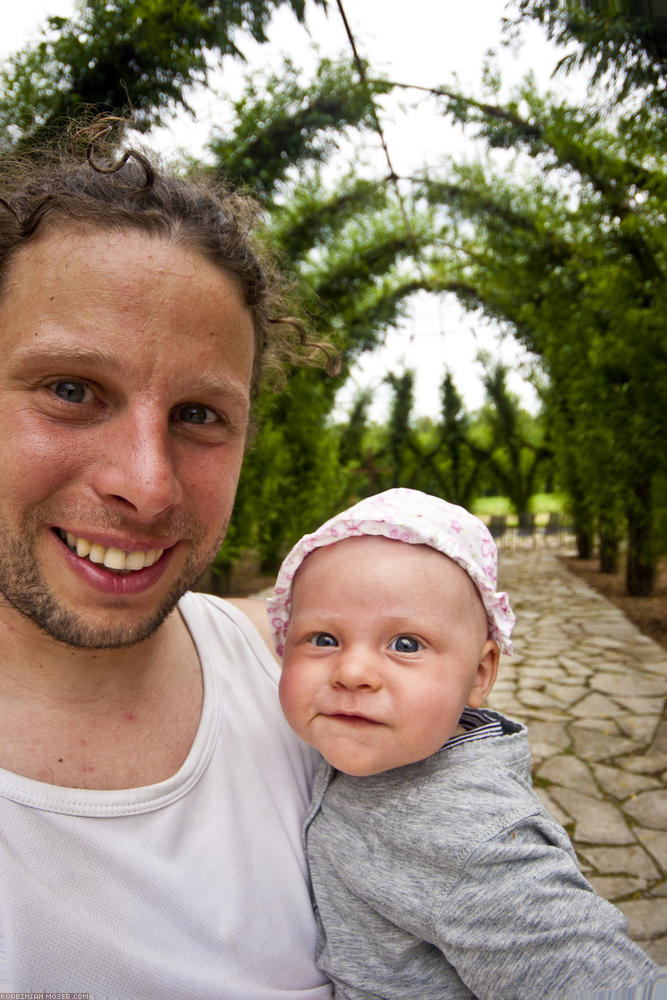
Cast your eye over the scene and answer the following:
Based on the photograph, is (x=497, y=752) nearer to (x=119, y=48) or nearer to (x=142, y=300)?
(x=142, y=300)

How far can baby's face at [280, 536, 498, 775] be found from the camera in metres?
1.02

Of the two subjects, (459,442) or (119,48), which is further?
(459,442)

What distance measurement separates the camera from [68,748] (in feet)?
3.17

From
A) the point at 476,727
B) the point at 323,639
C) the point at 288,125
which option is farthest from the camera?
the point at 288,125

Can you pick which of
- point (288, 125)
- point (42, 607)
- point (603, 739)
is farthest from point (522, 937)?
point (603, 739)

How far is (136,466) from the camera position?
905 mm

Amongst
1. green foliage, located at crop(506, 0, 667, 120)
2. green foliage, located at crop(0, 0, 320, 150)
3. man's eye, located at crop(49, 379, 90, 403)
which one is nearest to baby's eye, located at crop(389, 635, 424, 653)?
man's eye, located at crop(49, 379, 90, 403)

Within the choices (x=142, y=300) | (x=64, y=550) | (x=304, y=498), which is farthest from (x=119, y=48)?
(x=304, y=498)

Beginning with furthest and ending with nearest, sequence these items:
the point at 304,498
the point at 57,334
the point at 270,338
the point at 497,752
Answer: the point at 304,498, the point at 270,338, the point at 497,752, the point at 57,334

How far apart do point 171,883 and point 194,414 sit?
667 mm

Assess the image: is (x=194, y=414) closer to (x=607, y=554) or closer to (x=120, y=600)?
(x=120, y=600)

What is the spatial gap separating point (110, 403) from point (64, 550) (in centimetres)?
22

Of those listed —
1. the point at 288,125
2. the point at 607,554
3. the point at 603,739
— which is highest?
the point at 288,125

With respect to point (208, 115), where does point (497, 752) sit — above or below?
below
